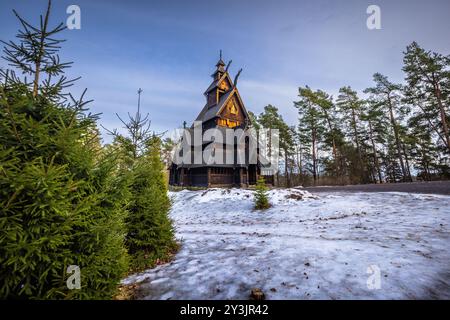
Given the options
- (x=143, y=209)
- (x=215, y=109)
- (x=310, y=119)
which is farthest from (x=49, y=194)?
(x=310, y=119)

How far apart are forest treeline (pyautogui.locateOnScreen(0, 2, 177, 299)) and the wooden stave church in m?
17.4

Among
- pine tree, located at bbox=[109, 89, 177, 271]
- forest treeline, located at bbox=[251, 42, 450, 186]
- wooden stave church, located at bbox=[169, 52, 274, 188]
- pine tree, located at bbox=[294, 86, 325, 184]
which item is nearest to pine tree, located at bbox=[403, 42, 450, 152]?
forest treeline, located at bbox=[251, 42, 450, 186]

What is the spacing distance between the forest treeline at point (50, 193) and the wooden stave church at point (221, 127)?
17406 mm

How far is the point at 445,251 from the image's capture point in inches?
156

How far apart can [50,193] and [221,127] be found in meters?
20.5

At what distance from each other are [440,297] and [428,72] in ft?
103

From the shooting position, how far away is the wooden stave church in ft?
68.7

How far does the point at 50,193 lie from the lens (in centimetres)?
179

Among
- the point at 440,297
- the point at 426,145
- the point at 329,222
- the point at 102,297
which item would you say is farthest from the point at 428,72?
the point at 102,297

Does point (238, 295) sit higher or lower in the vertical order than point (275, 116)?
Answer: lower

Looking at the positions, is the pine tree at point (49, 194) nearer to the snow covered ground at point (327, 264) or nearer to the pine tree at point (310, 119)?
the snow covered ground at point (327, 264)

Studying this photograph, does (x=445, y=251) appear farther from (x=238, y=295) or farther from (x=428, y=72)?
(x=428, y=72)

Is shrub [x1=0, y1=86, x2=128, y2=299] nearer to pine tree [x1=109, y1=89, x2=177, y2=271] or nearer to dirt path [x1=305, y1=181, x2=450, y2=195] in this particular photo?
pine tree [x1=109, y1=89, x2=177, y2=271]

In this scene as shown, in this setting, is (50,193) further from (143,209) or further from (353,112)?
(353,112)
